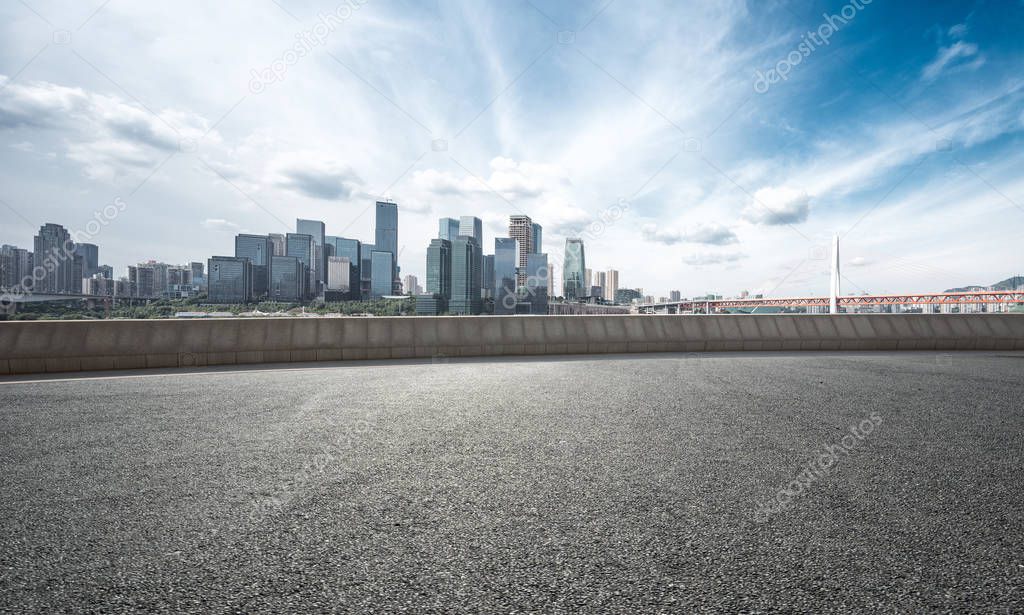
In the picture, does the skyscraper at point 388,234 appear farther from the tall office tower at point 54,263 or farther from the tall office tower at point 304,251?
the tall office tower at point 54,263

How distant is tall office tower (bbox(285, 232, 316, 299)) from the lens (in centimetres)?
1398

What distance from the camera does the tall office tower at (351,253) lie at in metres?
16.6

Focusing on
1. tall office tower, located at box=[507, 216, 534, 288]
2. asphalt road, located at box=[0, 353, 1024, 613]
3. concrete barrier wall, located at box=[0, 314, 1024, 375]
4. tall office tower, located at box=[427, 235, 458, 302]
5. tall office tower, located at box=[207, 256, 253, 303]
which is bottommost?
asphalt road, located at box=[0, 353, 1024, 613]

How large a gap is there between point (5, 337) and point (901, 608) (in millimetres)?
13510

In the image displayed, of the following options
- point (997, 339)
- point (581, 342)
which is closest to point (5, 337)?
point (581, 342)

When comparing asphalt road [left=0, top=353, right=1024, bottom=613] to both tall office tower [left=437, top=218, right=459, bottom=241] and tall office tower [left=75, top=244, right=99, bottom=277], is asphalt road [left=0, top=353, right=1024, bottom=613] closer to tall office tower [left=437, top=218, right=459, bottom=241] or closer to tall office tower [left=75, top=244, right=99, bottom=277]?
tall office tower [left=75, top=244, right=99, bottom=277]

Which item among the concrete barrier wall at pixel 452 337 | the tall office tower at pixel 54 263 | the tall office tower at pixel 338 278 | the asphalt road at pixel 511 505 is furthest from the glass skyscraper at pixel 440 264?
the asphalt road at pixel 511 505

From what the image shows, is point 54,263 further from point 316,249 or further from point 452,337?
point 452,337

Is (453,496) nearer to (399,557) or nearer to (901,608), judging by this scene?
(399,557)

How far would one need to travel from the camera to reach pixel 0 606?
6.95ft

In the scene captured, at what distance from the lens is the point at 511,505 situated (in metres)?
3.10

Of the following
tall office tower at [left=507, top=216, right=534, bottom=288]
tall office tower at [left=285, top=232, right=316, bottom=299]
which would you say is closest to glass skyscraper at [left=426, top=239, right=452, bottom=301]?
tall office tower at [left=285, top=232, right=316, bottom=299]

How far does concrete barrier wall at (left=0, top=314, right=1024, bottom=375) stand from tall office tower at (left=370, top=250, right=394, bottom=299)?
4.43m

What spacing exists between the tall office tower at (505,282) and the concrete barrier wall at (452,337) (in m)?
2.11
